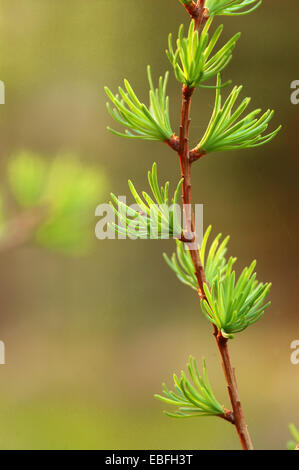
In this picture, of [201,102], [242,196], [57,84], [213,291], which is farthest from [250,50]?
[213,291]

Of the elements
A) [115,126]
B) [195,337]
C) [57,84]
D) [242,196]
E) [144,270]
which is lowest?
[195,337]

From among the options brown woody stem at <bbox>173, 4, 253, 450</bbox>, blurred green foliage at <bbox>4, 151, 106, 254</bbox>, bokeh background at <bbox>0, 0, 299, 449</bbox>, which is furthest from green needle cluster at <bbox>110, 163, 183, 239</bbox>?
bokeh background at <bbox>0, 0, 299, 449</bbox>

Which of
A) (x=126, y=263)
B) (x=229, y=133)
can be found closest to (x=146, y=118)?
(x=229, y=133)

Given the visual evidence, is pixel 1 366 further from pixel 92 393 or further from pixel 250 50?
pixel 250 50

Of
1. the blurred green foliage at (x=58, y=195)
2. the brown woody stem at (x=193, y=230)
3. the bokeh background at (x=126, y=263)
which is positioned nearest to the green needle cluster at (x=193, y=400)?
the brown woody stem at (x=193, y=230)

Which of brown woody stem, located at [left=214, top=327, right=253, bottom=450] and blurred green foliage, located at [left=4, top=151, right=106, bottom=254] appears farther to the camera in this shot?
blurred green foliage, located at [left=4, top=151, right=106, bottom=254]

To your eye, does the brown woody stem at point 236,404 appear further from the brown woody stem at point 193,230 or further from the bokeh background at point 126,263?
the bokeh background at point 126,263

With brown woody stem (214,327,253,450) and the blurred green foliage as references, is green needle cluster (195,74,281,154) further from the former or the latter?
the blurred green foliage

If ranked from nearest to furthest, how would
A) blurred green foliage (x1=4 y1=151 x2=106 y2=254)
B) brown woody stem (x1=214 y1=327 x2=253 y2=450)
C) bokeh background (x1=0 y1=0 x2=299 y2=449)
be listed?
brown woody stem (x1=214 y1=327 x2=253 y2=450), blurred green foliage (x1=4 y1=151 x2=106 y2=254), bokeh background (x1=0 y1=0 x2=299 y2=449)

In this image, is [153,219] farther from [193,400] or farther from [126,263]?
[126,263]
